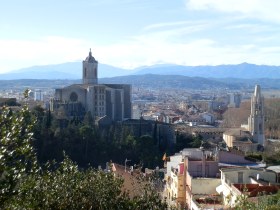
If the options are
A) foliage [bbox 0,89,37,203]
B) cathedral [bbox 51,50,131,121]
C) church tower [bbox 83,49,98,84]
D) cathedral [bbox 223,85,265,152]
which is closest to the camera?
foliage [bbox 0,89,37,203]

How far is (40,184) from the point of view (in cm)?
920

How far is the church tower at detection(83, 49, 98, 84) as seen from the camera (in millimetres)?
53188

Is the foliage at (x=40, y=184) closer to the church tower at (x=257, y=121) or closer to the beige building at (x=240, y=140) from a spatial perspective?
the beige building at (x=240, y=140)

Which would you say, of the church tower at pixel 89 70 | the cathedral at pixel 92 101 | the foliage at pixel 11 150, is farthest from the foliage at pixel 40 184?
the church tower at pixel 89 70

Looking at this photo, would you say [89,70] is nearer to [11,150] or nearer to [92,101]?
[92,101]

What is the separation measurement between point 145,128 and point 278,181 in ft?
87.9

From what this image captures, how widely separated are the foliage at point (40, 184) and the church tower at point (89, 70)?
4253 cm

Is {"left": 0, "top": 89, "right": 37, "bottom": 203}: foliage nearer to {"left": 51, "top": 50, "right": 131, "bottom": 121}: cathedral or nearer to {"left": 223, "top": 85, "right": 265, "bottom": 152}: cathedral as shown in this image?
{"left": 223, "top": 85, "right": 265, "bottom": 152}: cathedral

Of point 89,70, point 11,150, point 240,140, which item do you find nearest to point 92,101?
point 89,70

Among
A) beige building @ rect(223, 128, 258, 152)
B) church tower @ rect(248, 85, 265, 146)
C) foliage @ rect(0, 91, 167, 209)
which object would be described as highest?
foliage @ rect(0, 91, 167, 209)

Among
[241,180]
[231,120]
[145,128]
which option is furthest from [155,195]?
Result: [231,120]

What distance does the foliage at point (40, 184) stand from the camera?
23.7 feet

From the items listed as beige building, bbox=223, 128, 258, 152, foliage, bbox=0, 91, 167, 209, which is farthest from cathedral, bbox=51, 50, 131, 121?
foliage, bbox=0, 91, 167, 209

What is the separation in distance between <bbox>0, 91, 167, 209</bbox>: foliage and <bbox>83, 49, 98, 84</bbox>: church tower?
42531mm
